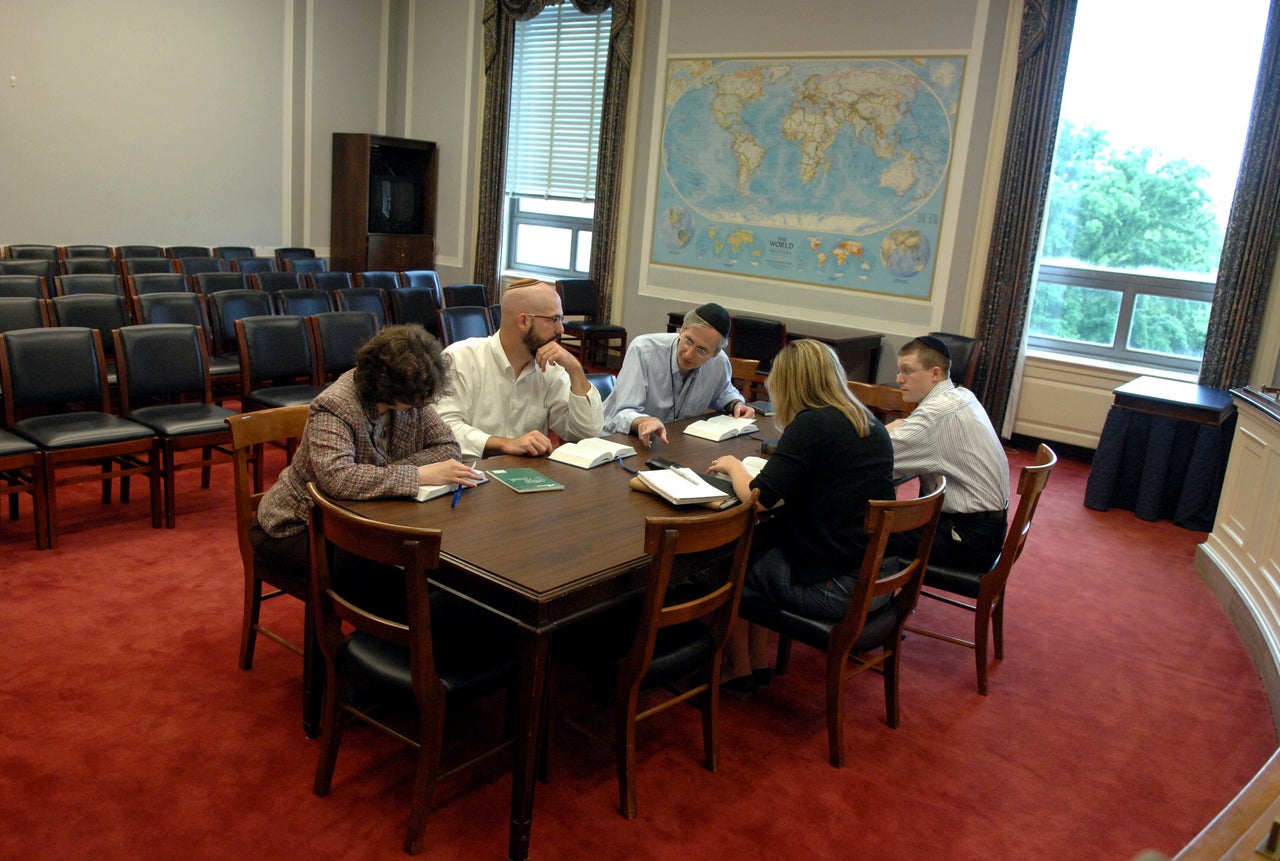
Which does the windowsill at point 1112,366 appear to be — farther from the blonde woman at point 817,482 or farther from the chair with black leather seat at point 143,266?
the chair with black leather seat at point 143,266

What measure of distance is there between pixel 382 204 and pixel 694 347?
675 centimetres

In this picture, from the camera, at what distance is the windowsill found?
644cm

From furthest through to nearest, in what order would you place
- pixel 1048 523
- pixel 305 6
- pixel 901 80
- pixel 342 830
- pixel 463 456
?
pixel 305 6 → pixel 901 80 → pixel 1048 523 → pixel 463 456 → pixel 342 830

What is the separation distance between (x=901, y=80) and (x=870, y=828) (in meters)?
5.82

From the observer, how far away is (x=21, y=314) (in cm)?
466

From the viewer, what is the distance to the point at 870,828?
2.43 m

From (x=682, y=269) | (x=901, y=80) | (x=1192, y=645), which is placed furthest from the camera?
(x=682, y=269)

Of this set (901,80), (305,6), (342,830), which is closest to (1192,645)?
(342,830)

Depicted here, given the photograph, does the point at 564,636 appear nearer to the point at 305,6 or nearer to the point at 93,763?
the point at 93,763

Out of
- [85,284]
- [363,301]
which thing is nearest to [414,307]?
[363,301]

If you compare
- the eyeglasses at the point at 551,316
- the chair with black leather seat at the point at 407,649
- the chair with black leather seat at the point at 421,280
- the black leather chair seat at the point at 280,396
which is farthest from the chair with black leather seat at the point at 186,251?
the chair with black leather seat at the point at 407,649

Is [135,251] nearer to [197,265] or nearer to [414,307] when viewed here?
[197,265]

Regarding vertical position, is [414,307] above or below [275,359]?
above

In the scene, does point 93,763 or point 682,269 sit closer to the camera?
point 93,763
